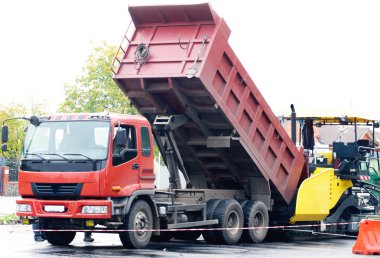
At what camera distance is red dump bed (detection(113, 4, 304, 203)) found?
15.6m

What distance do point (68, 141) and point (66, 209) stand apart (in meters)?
1.29

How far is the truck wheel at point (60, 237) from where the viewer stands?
1565cm

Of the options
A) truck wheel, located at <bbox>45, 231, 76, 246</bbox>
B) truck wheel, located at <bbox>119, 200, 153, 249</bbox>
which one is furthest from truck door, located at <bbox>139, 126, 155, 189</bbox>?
truck wheel, located at <bbox>45, 231, 76, 246</bbox>

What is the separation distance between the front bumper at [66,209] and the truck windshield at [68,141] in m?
0.80

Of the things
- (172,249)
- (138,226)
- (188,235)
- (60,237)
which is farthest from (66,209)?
(188,235)

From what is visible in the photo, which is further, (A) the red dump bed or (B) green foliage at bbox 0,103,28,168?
(B) green foliage at bbox 0,103,28,168

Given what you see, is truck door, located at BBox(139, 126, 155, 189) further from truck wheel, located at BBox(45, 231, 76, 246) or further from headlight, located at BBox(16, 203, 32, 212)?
headlight, located at BBox(16, 203, 32, 212)

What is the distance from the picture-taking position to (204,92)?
15570 millimetres

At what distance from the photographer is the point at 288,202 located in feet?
59.5

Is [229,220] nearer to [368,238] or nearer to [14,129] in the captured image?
[368,238]

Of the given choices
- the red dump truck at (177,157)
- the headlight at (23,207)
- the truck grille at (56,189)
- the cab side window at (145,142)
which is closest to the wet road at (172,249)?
the red dump truck at (177,157)

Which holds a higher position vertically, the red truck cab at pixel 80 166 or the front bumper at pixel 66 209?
the red truck cab at pixel 80 166

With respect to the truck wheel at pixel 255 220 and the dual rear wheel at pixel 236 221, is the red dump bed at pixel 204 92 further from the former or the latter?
the dual rear wheel at pixel 236 221

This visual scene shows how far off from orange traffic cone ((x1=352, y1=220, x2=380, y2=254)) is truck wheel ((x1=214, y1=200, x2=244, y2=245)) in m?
2.68
